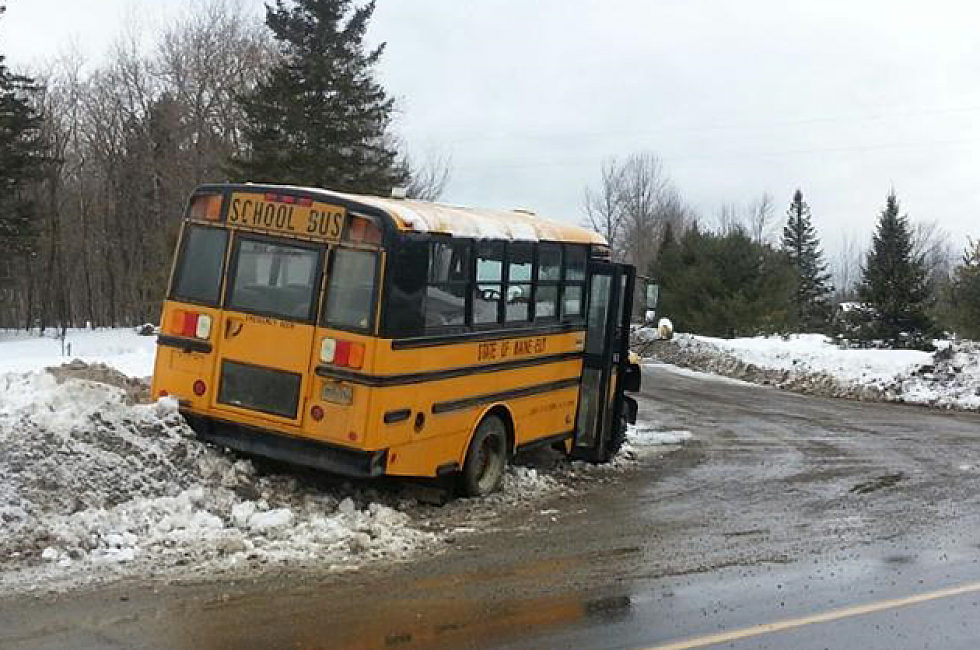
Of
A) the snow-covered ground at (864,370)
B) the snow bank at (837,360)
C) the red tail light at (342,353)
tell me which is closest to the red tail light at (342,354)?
the red tail light at (342,353)

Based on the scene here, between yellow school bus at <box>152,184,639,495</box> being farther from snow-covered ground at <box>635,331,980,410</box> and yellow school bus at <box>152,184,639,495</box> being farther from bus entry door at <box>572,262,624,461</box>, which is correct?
snow-covered ground at <box>635,331,980,410</box>

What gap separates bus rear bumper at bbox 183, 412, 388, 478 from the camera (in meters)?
7.78

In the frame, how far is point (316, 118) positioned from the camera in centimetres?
3297

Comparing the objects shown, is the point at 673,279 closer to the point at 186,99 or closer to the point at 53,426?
the point at 186,99

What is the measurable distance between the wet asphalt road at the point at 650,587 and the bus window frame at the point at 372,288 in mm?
1886

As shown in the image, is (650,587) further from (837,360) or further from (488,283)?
(837,360)

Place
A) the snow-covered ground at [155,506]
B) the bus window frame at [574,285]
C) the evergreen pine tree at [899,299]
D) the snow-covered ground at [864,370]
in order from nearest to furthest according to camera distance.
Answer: the snow-covered ground at [155,506] < the bus window frame at [574,285] < the snow-covered ground at [864,370] < the evergreen pine tree at [899,299]

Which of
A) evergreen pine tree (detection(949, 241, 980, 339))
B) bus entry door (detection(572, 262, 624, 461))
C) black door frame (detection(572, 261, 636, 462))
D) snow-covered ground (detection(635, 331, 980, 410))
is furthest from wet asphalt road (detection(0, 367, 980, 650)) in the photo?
evergreen pine tree (detection(949, 241, 980, 339))

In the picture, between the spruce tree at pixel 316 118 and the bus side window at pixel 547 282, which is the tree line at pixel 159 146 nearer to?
the spruce tree at pixel 316 118

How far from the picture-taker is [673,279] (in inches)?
1567

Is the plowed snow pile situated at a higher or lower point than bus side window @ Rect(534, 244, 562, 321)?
lower

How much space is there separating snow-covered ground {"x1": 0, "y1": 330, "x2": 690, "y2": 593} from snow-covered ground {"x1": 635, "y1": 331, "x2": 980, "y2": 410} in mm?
15240

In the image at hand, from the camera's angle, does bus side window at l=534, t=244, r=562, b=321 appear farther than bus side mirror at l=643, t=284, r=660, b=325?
No

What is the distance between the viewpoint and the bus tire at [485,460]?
905cm
